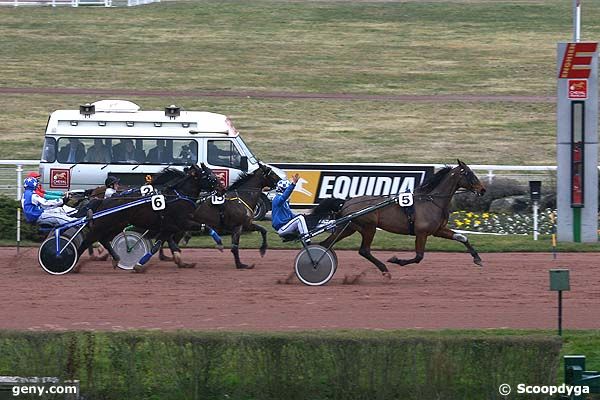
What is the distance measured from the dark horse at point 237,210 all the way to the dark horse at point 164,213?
23cm

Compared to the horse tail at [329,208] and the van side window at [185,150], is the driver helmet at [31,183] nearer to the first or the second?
the horse tail at [329,208]

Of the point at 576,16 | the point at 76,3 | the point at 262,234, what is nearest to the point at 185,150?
the point at 262,234

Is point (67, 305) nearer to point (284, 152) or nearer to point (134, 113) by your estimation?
point (134, 113)

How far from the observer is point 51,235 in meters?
16.0

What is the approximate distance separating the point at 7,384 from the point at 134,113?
12623mm

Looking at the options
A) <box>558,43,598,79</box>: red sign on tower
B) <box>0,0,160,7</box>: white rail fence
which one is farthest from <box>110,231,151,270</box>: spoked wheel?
<box>0,0,160,7</box>: white rail fence

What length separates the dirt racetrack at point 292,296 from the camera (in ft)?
43.1

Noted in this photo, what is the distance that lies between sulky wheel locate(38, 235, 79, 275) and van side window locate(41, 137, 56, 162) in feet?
18.9

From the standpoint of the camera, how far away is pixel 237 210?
1678cm

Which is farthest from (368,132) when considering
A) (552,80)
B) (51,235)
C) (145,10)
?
(145,10)

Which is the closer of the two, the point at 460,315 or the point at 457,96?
the point at 460,315

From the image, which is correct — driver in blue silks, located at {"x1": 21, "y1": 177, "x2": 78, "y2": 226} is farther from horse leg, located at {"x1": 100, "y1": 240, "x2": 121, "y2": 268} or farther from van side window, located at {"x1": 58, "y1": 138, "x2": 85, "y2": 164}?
van side window, located at {"x1": 58, "y1": 138, "x2": 85, "y2": 164}

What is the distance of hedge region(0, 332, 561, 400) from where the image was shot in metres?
9.77

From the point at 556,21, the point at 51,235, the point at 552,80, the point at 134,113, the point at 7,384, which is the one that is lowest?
the point at 7,384
